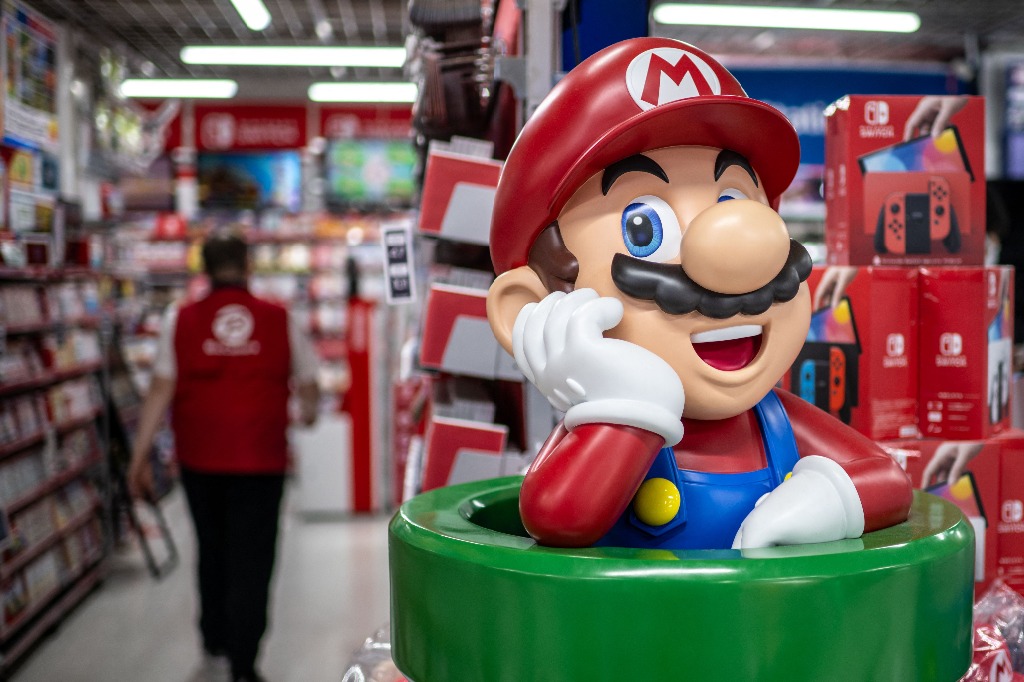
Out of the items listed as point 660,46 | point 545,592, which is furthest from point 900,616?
point 660,46

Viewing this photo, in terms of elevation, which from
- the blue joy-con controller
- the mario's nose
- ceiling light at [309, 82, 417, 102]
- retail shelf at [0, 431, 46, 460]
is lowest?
retail shelf at [0, 431, 46, 460]

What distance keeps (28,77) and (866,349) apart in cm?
472

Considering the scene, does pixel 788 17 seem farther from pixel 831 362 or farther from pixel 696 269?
pixel 696 269

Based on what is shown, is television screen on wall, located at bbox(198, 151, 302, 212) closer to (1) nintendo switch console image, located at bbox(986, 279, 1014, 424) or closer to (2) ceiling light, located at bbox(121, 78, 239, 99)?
(2) ceiling light, located at bbox(121, 78, 239, 99)

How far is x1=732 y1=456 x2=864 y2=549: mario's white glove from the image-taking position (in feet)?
3.95

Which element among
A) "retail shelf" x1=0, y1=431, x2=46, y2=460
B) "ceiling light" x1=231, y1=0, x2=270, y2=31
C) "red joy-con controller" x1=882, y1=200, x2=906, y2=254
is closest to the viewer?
"red joy-con controller" x1=882, y1=200, x2=906, y2=254

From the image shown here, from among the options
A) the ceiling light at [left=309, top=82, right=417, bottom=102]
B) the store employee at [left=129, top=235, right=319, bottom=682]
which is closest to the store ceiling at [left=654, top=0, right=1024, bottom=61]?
the ceiling light at [left=309, top=82, right=417, bottom=102]

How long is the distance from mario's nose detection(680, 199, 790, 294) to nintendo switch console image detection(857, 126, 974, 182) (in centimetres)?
123

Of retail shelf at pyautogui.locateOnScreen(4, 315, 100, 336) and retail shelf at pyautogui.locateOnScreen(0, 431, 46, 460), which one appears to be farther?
retail shelf at pyautogui.locateOnScreen(4, 315, 100, 336)

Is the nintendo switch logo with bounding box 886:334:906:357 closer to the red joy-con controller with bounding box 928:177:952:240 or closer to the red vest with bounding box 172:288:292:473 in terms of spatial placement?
the red joy-con controller with bounding box 928:177:952:240

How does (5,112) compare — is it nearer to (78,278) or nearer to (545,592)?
(78,278)

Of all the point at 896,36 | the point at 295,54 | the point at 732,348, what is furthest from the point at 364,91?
the point at 732,348

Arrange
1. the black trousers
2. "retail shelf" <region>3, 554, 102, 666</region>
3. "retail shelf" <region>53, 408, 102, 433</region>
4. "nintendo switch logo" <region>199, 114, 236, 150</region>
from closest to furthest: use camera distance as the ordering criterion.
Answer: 1. the black trousers
2. "retail shelf" <region>3, 554, 102, 666</region>
3. "retail shelf" <region>53, 408, 102, 433</region>
4. "nintendo switch logo" <region>199, 114, 236, 150</region>

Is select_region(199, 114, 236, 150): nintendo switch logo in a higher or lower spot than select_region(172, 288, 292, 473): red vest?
higher
